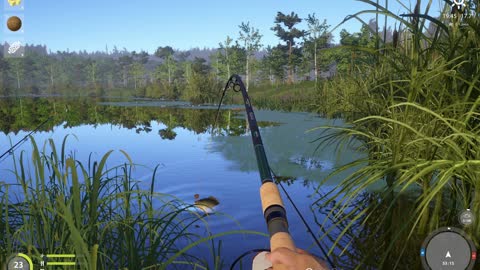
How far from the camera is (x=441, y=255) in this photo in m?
1.67

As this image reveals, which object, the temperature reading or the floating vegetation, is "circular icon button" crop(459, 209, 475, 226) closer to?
the temperature reading

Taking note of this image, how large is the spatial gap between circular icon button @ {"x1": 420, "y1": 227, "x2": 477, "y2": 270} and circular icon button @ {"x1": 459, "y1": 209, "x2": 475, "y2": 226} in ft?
0.61

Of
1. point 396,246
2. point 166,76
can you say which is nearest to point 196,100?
point 396,246

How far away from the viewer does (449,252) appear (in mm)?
1715

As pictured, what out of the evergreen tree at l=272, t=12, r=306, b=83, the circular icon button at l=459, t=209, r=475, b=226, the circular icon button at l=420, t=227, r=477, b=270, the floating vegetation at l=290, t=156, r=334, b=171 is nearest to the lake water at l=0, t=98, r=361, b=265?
the floating vegetation at l=290, t=156, r=334, b=171

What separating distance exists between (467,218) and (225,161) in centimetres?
633

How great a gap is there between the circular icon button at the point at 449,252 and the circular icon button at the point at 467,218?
0.61 ft

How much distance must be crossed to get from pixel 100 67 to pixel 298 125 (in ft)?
377

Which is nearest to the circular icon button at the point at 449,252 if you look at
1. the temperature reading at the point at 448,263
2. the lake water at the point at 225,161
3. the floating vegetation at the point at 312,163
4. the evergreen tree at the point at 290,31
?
the temperature reading at the point at 448,263

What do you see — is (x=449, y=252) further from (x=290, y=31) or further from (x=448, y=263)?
(x=290, y=31)

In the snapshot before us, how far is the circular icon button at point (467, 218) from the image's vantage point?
1.94 m

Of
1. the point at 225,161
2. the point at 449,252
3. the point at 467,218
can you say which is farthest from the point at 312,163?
the point at 449,252

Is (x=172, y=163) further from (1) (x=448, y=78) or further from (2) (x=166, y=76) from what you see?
(2) (x=166, y=76)

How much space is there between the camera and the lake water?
14.4 feet
